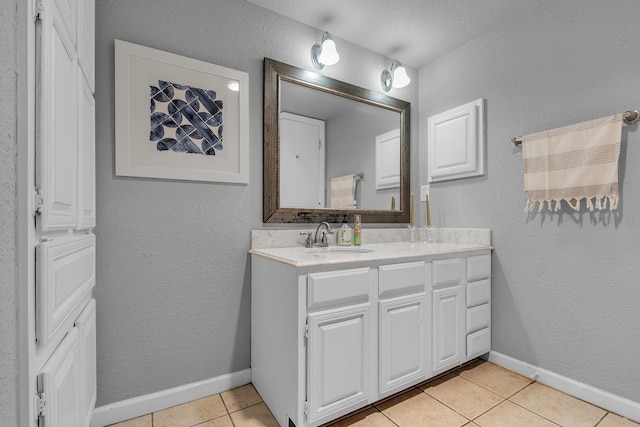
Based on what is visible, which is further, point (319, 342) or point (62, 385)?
point (319, 342)

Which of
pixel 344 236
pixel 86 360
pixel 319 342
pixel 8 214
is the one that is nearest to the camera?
pixel 8 214

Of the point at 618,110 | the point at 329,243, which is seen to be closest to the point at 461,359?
the point at 329,243

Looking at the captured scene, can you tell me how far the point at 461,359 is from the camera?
6.09ft

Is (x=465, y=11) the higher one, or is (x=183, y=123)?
(x=465, y=11)

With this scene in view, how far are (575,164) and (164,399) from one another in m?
2.47

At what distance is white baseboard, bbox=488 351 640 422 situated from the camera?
1495 mm

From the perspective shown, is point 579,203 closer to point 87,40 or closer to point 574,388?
point 574,388

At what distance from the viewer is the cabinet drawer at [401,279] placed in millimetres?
1513

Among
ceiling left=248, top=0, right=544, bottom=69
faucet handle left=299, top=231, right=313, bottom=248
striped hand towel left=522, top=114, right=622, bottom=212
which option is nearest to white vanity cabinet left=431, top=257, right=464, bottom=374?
striped hand towel left=522, top=114, right=622, bottom=212

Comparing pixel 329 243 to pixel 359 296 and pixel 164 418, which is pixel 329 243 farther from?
pixel 164 418

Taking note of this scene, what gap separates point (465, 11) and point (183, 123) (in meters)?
1.82

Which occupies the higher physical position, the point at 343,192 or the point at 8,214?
the point at 343,192

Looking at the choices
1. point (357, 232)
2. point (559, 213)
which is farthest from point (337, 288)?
point (559, 213)

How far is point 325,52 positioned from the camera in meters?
1.94
